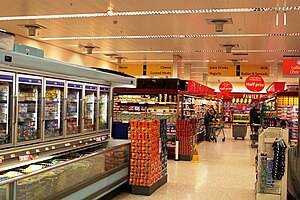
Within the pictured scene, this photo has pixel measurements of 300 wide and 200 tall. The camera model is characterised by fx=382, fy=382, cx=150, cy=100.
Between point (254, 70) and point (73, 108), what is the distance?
546 inches

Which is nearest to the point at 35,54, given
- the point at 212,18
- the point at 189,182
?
the point at 189,182

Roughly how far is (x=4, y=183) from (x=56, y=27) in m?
9.10

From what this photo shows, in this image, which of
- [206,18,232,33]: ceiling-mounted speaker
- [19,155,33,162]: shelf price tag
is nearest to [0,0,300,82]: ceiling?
[206,18,232,33]: ceiling-mounted speaker

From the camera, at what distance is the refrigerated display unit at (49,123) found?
16.1ft

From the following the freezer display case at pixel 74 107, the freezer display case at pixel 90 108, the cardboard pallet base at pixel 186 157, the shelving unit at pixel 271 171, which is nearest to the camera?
the shelving unit at pixel 271 171

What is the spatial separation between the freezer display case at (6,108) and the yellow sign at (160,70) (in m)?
14.2

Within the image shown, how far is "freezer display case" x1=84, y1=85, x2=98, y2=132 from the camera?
7982mm

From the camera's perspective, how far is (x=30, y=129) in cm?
618

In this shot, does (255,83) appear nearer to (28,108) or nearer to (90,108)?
(90,108)

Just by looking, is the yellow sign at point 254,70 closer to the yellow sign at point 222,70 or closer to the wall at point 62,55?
the yellow sign at point 222,70

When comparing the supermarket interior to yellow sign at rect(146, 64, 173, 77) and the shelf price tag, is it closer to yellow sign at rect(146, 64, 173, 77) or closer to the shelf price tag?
the shelf price tag

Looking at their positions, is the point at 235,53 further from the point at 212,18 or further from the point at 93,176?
the point at 93,176

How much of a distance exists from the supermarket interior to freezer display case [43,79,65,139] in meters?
0.02

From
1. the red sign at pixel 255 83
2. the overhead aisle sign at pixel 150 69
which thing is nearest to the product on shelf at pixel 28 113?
the red sign at pixel 255 83
